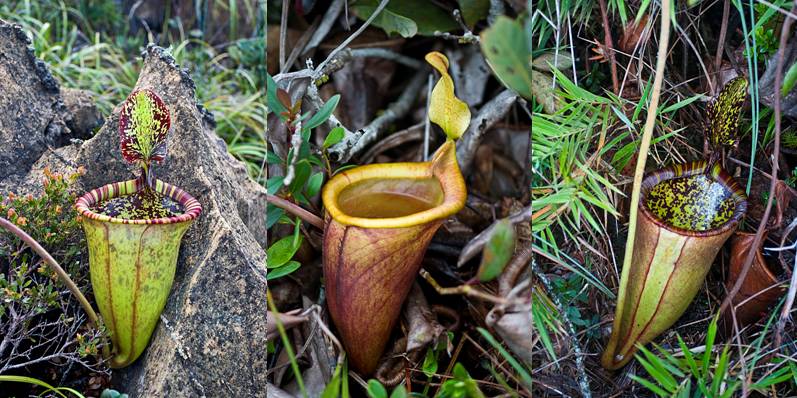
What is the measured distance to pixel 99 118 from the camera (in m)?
1.53

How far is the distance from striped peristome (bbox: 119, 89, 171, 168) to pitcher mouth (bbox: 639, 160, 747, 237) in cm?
77

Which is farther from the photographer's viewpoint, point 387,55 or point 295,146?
point 387,55

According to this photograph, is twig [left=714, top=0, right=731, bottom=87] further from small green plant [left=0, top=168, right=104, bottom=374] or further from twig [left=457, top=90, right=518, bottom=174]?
small green plant [left=0, top=168, right=104, bottom=374]

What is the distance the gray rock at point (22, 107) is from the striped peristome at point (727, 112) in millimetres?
1215

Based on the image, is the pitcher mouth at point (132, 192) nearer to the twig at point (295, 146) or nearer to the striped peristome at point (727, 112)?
the twig at point (295, 146)

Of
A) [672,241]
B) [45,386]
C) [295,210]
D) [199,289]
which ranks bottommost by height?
[45,386]

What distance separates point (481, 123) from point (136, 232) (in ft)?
2.28

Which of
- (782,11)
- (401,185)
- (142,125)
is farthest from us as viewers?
(401,185)

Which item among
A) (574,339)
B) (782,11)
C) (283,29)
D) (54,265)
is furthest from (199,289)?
(782,11)

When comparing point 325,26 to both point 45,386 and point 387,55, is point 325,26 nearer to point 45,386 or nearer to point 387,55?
point 387,55

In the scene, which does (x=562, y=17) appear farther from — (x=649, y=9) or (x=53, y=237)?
(x=53, y=237)

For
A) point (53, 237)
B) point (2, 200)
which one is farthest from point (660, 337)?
point (2, 200)

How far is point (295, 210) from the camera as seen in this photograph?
1.11m

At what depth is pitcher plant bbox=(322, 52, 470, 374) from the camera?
3.31 feet
